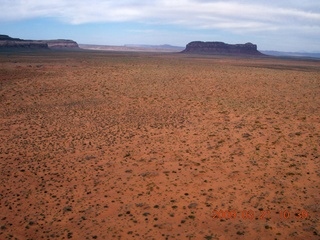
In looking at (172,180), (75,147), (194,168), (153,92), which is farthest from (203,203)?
(153,92)

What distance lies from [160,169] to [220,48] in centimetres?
14160

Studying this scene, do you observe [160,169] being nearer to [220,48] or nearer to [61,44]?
[220,48]

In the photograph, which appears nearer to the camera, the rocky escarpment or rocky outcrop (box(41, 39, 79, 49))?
the rocky escarpment

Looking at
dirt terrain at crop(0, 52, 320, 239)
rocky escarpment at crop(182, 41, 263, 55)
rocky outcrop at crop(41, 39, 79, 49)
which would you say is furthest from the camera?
rocky outcrop at crop(41, 39, 79, 49)

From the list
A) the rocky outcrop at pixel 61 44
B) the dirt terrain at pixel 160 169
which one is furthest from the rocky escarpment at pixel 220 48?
the dirt terrain at pixel 160 169

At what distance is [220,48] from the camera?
14100 centimetres

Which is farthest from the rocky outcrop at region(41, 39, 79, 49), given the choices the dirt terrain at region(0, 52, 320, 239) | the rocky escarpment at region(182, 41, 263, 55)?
the dirt terrain at region(0, 52, 320, 239)

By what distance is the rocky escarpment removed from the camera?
138 meters

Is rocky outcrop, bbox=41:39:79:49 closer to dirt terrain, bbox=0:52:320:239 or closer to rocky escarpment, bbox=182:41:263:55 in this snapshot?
rocky escarpment, bbox=182:41:263:55

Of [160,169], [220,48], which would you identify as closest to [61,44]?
[220,48]

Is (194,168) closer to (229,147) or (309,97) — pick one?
(229,147)

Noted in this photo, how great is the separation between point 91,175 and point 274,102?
43.5ft

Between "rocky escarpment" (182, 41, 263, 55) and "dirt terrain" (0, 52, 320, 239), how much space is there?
12745 centimetres

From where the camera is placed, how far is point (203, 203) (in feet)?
21.9
